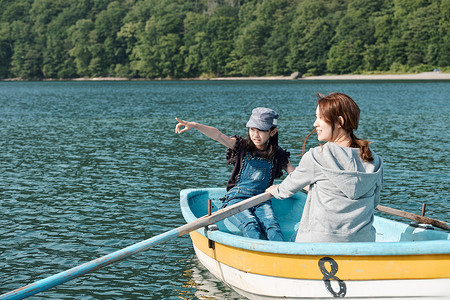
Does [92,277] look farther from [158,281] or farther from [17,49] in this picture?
[17,49]

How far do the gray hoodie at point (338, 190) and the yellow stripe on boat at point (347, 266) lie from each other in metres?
0.23

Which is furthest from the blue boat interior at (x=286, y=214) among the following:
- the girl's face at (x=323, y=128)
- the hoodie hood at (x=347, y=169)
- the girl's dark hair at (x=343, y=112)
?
the girl's face at (x=323, y=128)

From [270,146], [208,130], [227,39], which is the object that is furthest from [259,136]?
[227,39]

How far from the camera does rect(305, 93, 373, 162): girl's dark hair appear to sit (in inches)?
203

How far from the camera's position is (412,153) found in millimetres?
18703

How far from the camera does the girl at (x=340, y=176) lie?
5.17 metres

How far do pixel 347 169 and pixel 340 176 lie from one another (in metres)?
0.11

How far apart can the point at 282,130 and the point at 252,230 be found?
19.8 meters

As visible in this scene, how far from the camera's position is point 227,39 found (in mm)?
140750

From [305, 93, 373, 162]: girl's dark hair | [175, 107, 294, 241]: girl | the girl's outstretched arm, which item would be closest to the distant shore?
[175, 107, 294, 241]: girl

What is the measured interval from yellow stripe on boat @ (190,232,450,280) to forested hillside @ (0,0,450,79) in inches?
4005

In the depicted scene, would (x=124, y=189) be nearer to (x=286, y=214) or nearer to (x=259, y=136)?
(x=286, y=214)

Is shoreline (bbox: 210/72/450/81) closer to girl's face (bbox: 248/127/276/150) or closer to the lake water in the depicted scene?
the lake water

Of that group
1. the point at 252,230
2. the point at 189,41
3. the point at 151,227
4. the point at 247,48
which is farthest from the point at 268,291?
the point at 189,41
